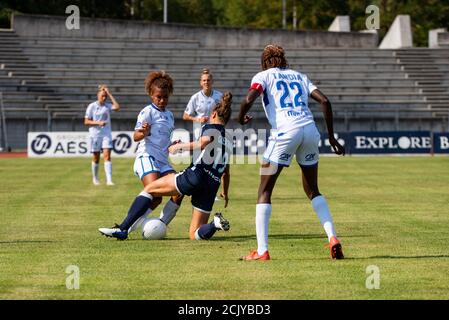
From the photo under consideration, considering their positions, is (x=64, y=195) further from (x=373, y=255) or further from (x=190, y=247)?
(x=373, y=255)

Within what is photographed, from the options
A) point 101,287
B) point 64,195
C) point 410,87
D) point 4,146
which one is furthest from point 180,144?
point 410,87

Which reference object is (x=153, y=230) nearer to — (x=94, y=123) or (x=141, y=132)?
(x=141, y=132)

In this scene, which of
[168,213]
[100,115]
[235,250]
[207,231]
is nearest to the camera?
[235,250]

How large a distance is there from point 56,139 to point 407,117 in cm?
1900

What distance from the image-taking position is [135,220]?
546 inches

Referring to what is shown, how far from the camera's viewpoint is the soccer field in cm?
980

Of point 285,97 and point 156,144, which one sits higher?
point 285,97

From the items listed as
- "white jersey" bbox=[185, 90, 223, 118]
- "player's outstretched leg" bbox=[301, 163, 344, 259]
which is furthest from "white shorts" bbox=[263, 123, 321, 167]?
"white jersey" bbox=[185, 90, 223, 118]

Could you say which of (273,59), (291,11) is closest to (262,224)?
(273,59)

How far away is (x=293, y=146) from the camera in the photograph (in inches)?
464

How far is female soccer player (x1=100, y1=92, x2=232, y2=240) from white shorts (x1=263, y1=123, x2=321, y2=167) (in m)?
1.64

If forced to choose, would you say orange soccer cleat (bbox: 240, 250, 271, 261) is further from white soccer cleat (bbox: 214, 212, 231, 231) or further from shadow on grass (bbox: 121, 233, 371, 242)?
shadow on grass (bbox: 121, 233, 371, 242)

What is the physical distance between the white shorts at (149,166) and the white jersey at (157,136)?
0.18 feet

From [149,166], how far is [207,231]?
1402mm
